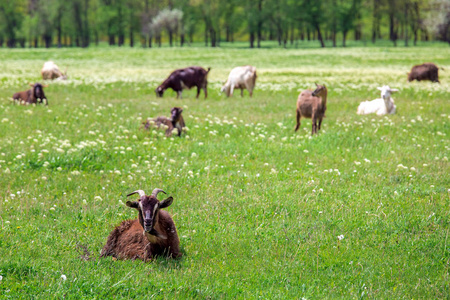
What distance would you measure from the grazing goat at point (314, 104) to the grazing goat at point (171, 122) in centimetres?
379

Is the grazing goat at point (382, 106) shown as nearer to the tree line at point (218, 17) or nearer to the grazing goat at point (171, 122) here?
the grazing goat at point (171, 122)

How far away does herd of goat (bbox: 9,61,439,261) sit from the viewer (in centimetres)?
602

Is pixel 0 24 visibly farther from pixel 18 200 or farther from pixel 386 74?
pixel 18 200

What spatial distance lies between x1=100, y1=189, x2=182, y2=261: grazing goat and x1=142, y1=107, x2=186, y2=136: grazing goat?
25.8 feet

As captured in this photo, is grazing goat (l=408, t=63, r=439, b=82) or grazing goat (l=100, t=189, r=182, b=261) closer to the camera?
grazing goat (l=100, t=189, r=182, b=261)

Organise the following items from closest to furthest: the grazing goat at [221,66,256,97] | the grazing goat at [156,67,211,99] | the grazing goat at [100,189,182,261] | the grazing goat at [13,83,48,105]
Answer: the grazing goat at [100,189,182,261] → the grazing goat at [13,83,48,105] → the grazing goat at [156,67,211,99] → the grazing goat at [221,66,256,97]

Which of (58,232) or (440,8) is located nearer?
(58,232)

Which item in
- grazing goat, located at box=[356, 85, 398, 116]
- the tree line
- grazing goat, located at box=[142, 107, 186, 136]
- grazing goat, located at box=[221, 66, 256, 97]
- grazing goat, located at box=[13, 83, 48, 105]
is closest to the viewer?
grazing goat, located at box=[142, 107, 186, 136]

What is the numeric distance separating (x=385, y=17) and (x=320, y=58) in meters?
59.9

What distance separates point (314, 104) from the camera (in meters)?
14.4

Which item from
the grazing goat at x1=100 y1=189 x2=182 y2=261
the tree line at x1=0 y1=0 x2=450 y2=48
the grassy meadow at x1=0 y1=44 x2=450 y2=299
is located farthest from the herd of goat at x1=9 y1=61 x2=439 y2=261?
the tree line at x1=0 y1=0 x2=450 y2=48

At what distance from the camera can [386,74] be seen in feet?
122

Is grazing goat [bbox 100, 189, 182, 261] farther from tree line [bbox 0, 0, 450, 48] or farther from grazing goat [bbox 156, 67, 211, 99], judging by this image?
tree line [bbox 0, 0, 450, 48]

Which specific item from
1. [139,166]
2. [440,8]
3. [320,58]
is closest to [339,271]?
[139,166]
